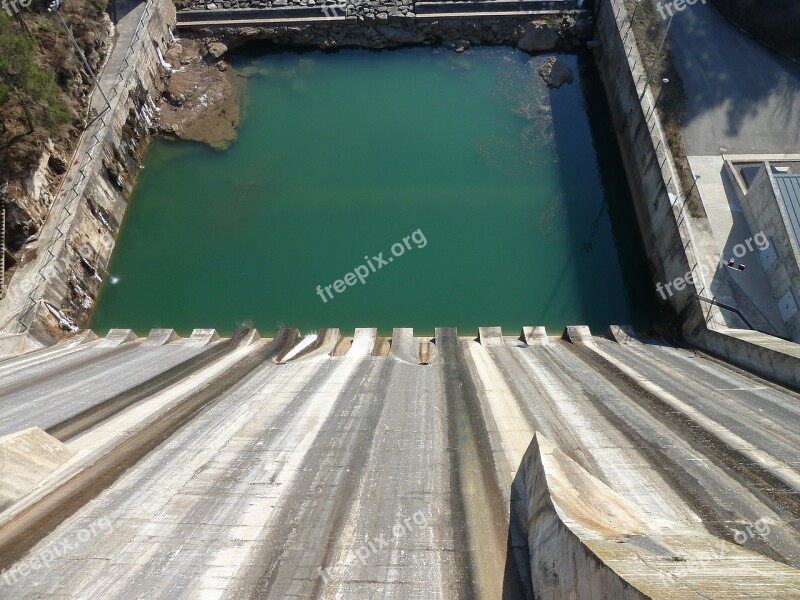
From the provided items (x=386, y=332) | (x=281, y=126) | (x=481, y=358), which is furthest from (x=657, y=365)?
(x=281, y=126)

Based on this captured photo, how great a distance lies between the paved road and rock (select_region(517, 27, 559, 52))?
620 cm

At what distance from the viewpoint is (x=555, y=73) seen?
26.3 metres

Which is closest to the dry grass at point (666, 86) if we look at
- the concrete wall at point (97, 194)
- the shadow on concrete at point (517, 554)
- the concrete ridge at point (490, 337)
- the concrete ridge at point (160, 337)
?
the concrete ridge at point (490, 337)

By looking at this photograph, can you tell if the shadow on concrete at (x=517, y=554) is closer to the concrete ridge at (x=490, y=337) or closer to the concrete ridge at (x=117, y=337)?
the concrete ridge at (x=490, y=337)

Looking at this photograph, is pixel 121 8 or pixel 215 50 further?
pixel 215 50

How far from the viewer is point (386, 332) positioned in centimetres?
1962

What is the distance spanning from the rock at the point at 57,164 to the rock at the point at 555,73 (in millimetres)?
23505

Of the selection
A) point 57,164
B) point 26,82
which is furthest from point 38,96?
point 57,164

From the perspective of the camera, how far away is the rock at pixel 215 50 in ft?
89.8

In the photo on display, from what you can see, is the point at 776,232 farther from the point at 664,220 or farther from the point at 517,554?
the point at 517,554

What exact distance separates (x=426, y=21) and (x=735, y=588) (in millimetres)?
29762

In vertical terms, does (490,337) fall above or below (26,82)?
below

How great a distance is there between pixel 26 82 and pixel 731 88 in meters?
27.6

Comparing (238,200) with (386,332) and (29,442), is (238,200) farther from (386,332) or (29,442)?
(29,442)
